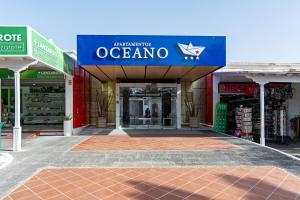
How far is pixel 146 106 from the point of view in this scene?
46.5 ft

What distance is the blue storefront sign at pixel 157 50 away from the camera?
31.0 ft

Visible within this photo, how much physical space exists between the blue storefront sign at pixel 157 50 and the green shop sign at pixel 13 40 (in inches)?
97.6

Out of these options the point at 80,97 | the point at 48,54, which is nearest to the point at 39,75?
the point at 80,97

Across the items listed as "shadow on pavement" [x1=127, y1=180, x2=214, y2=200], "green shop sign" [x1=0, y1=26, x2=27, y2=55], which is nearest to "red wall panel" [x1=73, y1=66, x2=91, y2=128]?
"green shop sign" [x1=0, y1=26, x2=27, y2=55]

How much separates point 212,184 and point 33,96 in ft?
50.4

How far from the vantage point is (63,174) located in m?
5.18

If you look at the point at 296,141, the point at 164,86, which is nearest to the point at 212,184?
the point at 164,86

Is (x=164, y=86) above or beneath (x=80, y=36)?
beneath

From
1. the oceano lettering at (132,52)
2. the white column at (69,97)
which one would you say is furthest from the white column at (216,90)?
the white column at (69,97)

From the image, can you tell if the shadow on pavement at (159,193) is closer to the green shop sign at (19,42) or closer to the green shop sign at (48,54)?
the green shop sign at (19,42)

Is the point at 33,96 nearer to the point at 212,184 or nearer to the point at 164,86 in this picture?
the point at 164,86

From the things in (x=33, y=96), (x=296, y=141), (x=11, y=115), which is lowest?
(x=296, y=141)

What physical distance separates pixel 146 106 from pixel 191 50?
557 cm

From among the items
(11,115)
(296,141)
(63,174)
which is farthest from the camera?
(11,115)
